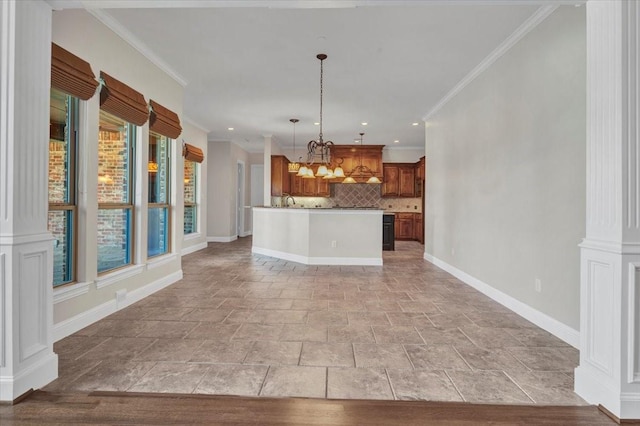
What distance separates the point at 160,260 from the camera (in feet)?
14.6

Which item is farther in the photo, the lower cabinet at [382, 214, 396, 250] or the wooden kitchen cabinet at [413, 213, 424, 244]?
the wooden kitchen cabinet at [413, 213, 424, 244]

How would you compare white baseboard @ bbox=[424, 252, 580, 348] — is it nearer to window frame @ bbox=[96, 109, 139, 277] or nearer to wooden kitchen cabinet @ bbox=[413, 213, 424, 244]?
window frame @ bbox=[96, 109, 139, 277]

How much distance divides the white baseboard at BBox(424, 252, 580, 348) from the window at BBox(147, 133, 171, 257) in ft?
13.8

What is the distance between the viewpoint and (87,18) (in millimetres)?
3084

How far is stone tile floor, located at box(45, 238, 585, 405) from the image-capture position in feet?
6.82

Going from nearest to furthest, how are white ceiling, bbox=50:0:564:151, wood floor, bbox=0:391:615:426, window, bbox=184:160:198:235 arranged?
wood floor, bbox=0:391:615:426, white ceiling, bbox=50:0:564:151, window, bbox=184:160:198:235

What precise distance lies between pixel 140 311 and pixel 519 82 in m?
4.54

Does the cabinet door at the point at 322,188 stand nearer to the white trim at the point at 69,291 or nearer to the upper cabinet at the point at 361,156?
the upper cabinet at the point at 361,156

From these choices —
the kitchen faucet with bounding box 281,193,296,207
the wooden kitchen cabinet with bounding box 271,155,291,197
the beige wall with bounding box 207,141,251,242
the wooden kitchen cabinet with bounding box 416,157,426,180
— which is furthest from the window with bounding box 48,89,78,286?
the wooden kitchen cabinet with bounding box 416,157,426,180

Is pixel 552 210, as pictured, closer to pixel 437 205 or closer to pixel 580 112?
pixel 580 112

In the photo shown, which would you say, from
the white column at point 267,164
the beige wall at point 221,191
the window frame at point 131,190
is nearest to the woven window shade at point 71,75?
the window frame at point 131,190

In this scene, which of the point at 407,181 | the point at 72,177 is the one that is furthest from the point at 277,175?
the point at 72,177

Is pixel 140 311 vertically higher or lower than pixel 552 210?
lower

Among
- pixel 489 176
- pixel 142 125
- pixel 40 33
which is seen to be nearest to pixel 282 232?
pixel 142 125
